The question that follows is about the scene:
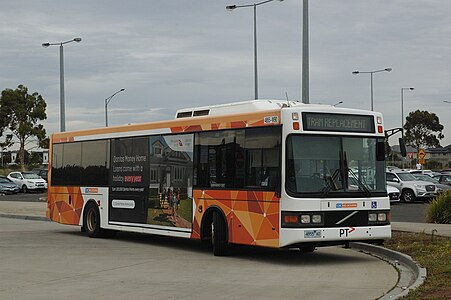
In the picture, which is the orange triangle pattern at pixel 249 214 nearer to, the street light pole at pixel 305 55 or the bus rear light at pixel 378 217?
the bus rear light at pixel 378 217

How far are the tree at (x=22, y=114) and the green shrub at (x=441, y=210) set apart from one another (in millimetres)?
56237

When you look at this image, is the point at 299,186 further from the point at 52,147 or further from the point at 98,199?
the point at 52,147

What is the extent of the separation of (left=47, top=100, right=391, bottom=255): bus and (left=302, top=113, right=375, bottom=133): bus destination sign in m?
0.02

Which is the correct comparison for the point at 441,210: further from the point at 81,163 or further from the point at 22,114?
the point at 22,114

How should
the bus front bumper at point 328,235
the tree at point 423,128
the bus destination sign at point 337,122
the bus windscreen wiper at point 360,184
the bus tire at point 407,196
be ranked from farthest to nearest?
the tree at point 423,128, the bus tire at point 407,196, the bus windscreen wiper at point 360,184, the bus destination sign at point 337,122, the bus front bumper at point 328,235

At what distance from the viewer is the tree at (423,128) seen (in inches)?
3725

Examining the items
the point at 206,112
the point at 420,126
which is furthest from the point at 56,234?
the point at 420,126

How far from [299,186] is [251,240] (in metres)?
1.54

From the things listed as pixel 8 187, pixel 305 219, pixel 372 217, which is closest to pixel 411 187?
pixel 372 217

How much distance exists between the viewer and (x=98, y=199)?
2098 cm

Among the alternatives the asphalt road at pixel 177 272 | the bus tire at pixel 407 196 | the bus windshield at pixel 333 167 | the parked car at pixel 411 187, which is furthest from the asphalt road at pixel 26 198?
the bus windshield at pixel 333 167

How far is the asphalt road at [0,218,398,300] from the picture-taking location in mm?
11578

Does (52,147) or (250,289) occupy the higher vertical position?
(52,147)

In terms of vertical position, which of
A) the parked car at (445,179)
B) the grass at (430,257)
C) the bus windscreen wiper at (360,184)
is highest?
the parked car at (445,179)
